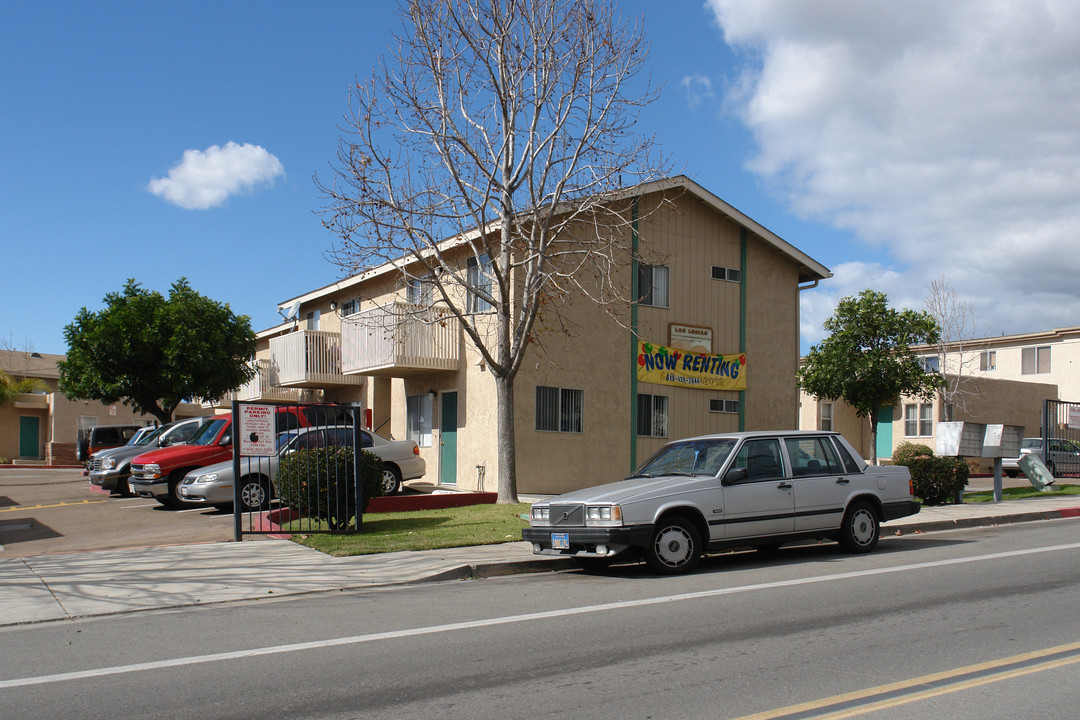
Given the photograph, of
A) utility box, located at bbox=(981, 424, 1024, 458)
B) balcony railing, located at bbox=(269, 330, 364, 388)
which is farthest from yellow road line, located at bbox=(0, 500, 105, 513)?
utility box, located at bbox=(981, 424, 1024, 458)

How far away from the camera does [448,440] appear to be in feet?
71.5

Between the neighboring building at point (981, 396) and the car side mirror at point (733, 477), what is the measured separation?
72.1 ft

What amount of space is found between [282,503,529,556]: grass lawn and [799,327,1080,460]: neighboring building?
1908cm

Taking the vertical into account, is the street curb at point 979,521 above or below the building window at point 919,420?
below

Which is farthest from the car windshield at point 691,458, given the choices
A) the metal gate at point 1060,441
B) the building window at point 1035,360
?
the building window at point 1035,360

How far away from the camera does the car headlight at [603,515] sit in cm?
973

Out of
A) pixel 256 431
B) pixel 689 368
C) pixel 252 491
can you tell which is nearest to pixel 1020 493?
pixel 689 368

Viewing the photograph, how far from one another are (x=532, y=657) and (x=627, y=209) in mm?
15101

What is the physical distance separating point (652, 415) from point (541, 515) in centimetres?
1240

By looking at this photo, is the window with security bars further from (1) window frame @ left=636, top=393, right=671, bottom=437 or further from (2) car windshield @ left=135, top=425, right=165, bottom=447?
(2) car windshield @ left=135, top=425, right=165, bottom=447

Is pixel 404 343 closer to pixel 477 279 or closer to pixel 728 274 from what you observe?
pixel 477 279

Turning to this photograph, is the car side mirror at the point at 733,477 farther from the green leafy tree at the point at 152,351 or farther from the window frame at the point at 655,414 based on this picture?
the green leafy tree at the point at 152,351

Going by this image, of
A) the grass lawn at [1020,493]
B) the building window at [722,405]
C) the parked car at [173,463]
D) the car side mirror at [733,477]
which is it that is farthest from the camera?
the building window at [722,405]

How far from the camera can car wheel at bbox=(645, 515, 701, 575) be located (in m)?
9.98
